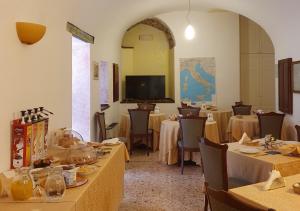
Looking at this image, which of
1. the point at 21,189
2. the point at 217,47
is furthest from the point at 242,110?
the point at 21,189

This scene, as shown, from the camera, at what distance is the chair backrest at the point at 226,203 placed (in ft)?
4.53

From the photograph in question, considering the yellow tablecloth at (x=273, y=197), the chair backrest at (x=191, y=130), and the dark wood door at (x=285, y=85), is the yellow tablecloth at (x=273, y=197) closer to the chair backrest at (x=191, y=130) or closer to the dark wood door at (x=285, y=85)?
the chair backrest at (x=191, y=130)

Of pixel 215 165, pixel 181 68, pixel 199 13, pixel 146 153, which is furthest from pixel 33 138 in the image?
pixel 199 13

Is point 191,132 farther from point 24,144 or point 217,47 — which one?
point 217,47

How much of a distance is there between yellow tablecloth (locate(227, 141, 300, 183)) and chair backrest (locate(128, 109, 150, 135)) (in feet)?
10.9

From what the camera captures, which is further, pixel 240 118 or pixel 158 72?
pixel 158 72

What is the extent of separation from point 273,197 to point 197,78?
656 centimetres

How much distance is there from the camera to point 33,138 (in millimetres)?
2564

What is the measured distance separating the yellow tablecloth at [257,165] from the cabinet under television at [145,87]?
5.80 meters

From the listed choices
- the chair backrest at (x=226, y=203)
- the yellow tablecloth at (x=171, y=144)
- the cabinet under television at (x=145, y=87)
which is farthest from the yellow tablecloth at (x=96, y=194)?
the cabinet under television at (x=145, y=87)

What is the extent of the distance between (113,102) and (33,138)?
15.7 ft

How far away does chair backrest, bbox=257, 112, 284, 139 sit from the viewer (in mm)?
5344

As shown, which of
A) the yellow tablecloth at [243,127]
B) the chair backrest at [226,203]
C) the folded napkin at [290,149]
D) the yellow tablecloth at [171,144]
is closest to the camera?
the chair backrest at [226,203]

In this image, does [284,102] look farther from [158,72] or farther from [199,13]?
[158,72]
